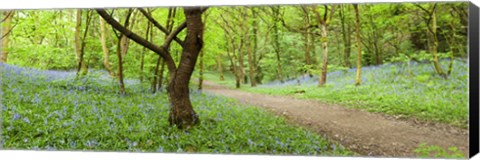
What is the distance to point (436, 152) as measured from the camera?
19.1ft

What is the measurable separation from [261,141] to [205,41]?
1.72 metres

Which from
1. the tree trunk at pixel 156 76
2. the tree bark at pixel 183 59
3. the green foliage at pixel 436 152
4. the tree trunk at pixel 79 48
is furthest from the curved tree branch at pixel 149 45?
the green foliage at pixel 436 152

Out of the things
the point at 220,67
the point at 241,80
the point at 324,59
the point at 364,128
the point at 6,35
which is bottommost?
the point at 364,128

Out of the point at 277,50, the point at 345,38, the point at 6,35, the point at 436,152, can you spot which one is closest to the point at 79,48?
the point at 6,35

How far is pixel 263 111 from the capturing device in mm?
7020

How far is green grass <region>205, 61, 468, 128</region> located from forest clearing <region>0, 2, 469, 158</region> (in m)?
0.01

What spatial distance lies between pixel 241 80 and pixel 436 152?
115 inches

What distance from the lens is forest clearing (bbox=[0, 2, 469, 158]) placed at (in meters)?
6.00

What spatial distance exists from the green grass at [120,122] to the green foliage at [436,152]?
2.90ft

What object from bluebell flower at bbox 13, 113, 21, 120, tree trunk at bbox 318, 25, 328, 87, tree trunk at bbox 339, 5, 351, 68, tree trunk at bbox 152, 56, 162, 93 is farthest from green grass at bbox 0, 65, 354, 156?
tree trunk at bbox 339, 5, 351, 68

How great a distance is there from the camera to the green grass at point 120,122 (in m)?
6.58

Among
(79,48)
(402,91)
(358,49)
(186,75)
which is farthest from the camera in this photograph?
(79,48)

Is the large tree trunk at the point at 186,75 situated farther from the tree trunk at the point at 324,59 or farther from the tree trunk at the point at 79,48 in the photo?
the tree trunk at the point at 324,59

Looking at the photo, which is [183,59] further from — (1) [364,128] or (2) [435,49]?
(2) [435,49]
